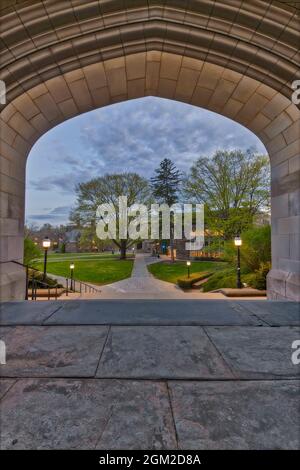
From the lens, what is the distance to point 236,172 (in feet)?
72.7

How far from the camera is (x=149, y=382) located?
1816mm

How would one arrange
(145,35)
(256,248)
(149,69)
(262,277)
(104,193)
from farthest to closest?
(104,193) < (256,248) < (262,277) < (149,69) < (145,35)

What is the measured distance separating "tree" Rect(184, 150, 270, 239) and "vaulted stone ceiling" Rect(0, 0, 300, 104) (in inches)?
692

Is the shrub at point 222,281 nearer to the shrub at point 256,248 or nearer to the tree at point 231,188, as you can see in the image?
the shrub at point 256,248

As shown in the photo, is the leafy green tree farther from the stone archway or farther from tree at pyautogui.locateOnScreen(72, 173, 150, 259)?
tree at pyautogui.locateOnScreen(72, 173, 150, 259)

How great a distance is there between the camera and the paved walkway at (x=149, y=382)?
130 centimetres

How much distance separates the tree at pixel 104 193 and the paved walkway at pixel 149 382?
35.3 m

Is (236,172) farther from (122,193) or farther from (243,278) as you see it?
A: (122,193)

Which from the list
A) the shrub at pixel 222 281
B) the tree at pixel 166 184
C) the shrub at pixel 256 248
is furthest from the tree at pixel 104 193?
the shrub at pixel 256 248

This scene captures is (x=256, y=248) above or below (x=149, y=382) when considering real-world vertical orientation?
above

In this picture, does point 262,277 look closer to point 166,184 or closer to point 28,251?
point 28,251

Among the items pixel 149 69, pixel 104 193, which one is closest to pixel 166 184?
pixel 104 193

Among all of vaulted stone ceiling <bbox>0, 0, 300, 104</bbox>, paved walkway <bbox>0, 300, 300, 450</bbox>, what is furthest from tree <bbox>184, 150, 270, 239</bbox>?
paved walkway <bbox>0, 300, 300, 450</bbox>

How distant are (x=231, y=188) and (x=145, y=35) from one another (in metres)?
19.7
